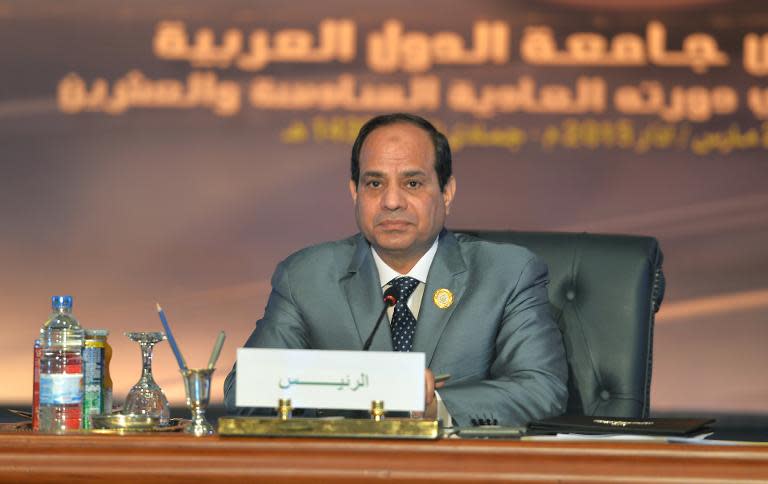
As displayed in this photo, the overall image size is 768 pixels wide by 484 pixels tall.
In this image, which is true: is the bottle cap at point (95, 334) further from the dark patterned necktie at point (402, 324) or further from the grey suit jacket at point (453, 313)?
the dark patterned necktie at point (402, 324)

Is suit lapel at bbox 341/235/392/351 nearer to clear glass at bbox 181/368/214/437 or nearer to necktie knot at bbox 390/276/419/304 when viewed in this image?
necktie knot at bbox 390/276/419/304

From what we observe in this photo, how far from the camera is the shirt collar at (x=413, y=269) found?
9.07ft

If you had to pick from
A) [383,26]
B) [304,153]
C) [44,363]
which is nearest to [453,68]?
[383,26]

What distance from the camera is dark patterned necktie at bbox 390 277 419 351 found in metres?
2.62

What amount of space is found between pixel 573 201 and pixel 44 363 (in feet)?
12.6

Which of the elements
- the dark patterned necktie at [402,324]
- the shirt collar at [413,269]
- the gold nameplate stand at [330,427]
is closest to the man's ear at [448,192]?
the shirt collar at [413,269]

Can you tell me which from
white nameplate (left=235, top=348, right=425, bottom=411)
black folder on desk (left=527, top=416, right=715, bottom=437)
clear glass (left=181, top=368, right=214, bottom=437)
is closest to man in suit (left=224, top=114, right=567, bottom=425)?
black folder on desk (left=527, top=416, right=715, bottom=437)

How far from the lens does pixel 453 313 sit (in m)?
2.65

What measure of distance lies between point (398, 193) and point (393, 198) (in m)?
0.03

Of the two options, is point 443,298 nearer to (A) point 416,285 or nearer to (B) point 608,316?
(A) point 416,285

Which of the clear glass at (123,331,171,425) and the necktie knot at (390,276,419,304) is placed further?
the necktie knot at (390,276,419,304)

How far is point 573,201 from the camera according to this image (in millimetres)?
5551

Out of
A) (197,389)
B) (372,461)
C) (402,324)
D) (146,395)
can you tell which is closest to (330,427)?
(372,461)

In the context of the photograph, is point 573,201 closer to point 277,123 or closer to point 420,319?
point 277,123
